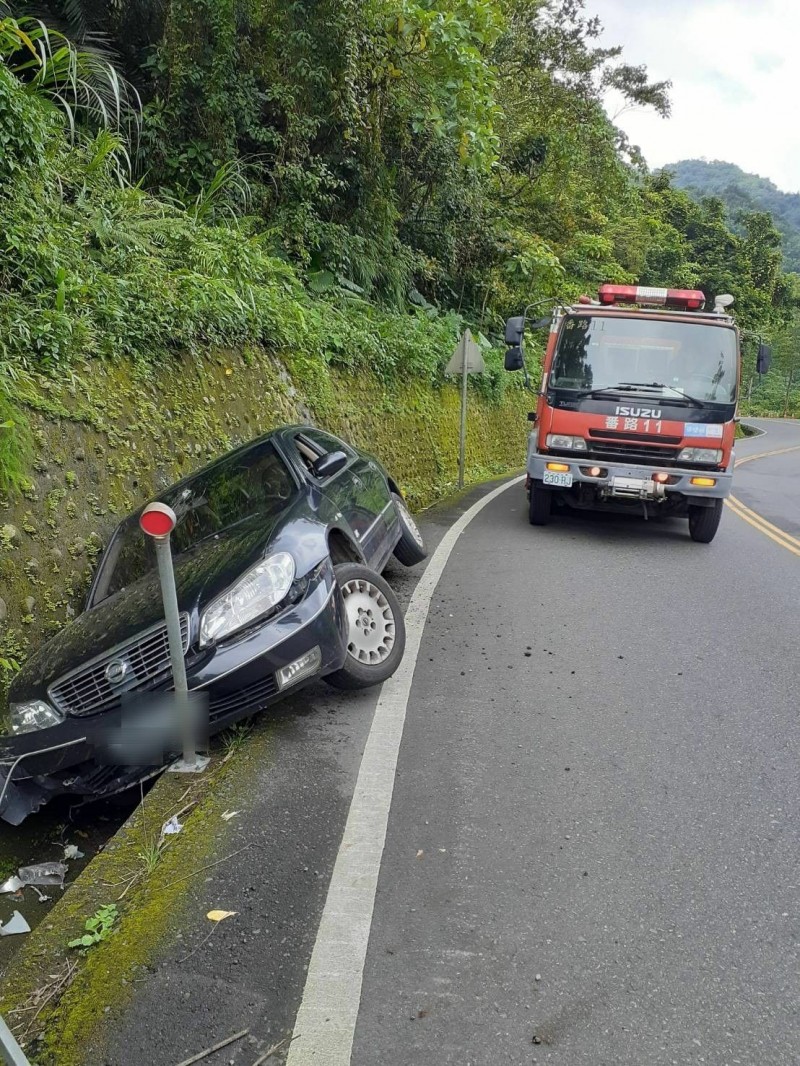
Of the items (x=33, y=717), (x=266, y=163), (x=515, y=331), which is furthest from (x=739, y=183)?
(x=33, y=717)

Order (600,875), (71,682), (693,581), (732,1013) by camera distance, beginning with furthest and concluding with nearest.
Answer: (693,581), (71,682), (600,875), (732,1013)

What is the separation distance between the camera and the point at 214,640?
3.50 meters

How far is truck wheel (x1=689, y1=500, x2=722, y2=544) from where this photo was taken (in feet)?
27.2

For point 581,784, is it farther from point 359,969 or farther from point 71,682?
point 71,682

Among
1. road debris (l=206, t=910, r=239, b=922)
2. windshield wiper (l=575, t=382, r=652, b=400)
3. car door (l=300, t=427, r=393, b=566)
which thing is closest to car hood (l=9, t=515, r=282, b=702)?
car door (l=300, t=427, r=393, b=566)

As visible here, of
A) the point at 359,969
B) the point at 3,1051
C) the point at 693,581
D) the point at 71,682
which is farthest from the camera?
the point at 693,581

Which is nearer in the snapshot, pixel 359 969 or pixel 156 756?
pixel 359 969

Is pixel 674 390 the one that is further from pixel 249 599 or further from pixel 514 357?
pixel 249 599

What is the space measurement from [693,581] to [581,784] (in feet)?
13.0

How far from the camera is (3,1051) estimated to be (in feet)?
6.20

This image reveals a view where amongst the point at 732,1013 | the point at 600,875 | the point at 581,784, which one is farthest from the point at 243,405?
the point at 732,1013

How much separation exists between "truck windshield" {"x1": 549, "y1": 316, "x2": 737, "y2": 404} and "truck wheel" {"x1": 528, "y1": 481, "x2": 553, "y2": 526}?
4.12ft

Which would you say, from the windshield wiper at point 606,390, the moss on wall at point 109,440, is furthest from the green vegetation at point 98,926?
the windshield wiper at point 606,390

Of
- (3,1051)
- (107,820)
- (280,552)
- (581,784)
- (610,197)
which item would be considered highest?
(610,197)
